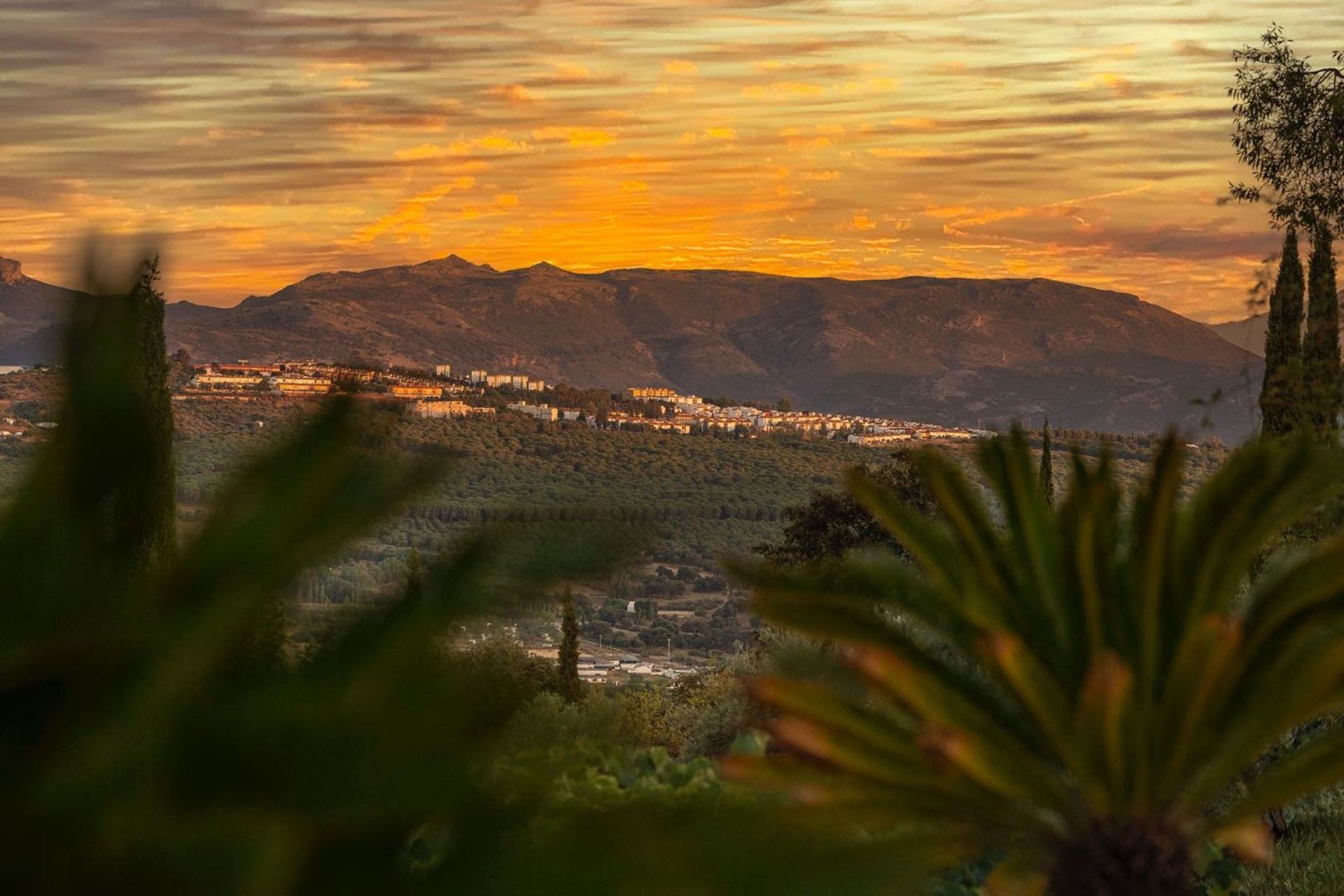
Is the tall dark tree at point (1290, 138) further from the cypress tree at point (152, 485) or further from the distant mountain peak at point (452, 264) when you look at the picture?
the distant mountain peak at point (452, 264)

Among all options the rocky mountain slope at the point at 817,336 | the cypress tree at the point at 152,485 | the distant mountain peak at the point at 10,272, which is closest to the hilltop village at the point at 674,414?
the rocky mountain slope at the point at 817,336

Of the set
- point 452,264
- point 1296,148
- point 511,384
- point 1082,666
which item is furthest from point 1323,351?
point 452,264

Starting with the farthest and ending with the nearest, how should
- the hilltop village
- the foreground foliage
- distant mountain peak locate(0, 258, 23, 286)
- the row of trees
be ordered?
the hilltop village < the row of trees < the foreground foliage < distant mountain peak locate(0, 258, 23, 286)

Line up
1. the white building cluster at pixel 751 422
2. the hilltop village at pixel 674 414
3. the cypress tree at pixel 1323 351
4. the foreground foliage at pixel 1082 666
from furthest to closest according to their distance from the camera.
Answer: the white building cluster at pixel 751 422
the hilltop village at pixel 674 414
the cypress tree at pixel 1323 351
the foreground foliage at pixel 1082 666

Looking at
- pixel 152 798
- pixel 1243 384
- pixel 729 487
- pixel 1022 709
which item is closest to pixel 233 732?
pixel 152 798

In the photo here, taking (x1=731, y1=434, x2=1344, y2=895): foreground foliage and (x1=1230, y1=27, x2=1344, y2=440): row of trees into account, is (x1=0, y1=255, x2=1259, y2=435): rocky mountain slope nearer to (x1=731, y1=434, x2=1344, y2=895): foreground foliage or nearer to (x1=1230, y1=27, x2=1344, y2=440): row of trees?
(x1=1230, y1=27, x2=1344, y2=440): row of trees

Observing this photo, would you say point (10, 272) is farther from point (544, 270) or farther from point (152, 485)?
point (544, 270)

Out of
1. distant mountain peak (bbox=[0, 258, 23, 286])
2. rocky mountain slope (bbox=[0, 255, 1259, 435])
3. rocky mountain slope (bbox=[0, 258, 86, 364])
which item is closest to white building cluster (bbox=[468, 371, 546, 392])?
rocky mountain slope (bbox=[0, 255, 1259, 435])
